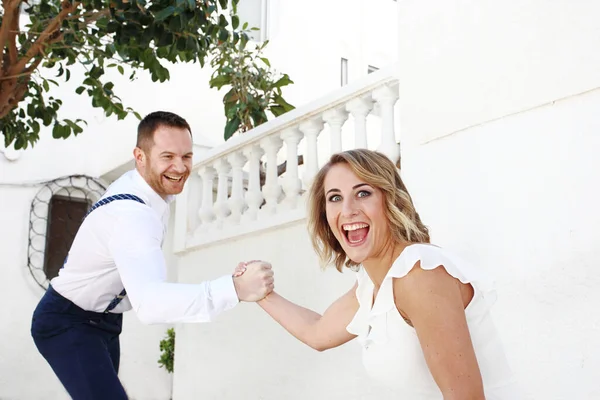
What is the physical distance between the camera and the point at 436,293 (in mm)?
1896

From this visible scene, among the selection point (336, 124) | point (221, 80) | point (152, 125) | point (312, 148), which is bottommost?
point (152, 125)

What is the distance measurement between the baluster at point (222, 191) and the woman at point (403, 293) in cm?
266

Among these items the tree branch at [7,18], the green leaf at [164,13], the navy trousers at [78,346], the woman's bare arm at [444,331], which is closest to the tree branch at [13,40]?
the tree branch at [7,18]

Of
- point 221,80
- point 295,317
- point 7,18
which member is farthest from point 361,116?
point 221,80

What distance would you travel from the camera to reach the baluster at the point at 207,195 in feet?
17.5

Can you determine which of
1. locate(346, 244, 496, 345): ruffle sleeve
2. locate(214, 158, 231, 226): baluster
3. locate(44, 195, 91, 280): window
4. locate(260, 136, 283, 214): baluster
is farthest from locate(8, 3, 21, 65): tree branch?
locate(346, 244, 496, 345): ruffle sleeve

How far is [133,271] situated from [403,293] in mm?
1164

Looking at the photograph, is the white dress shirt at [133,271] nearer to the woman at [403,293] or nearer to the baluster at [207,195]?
the woman at [403,293]

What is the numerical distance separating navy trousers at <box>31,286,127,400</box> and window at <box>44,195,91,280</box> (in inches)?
175

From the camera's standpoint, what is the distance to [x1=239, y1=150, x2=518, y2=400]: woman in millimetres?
1857

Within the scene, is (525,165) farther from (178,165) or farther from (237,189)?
(237,189)

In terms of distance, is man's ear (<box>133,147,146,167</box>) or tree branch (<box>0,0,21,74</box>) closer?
man's ear (<box>133,147,146,167</box>)

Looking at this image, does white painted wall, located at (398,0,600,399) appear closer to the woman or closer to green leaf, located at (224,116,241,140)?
the woman

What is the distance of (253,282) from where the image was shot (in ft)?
9.25
